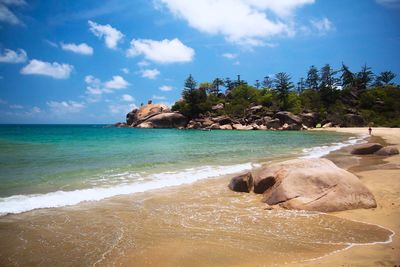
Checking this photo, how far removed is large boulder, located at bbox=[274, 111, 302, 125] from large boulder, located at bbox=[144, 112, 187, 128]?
3006 cm

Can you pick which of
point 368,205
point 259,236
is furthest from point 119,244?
point 368,205

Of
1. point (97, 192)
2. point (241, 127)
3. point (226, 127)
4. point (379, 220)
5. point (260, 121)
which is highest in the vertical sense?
point (260, 121)

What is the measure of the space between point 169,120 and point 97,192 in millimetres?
76095

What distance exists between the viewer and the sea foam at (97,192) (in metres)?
7.94

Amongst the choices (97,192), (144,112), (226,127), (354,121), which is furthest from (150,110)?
(97,192)

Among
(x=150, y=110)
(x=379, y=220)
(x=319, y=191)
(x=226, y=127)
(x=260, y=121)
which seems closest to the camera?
(x=379, y=220)

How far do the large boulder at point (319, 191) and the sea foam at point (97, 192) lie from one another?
177 inches

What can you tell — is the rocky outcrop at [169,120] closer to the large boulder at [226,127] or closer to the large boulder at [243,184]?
the large boulder at [226,127]

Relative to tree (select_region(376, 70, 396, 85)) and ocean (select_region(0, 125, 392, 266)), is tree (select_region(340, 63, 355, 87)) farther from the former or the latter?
ocean (select_region(0, 125, 392, 266))

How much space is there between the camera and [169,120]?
85.1 meters

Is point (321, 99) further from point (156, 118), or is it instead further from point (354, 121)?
point (156, 118)

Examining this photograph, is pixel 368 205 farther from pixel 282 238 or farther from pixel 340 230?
pixel 282 238

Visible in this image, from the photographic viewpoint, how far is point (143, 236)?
570 cm

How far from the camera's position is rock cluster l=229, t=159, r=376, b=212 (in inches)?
280
